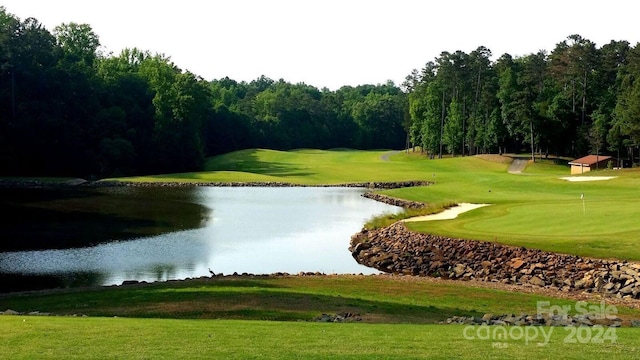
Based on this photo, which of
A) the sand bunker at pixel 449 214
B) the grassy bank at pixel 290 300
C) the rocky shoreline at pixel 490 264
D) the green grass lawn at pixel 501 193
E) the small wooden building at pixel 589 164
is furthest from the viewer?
the small wooden building at pixel 589 164

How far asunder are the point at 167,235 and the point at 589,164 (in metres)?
58.7

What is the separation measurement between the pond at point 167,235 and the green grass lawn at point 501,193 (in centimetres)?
707

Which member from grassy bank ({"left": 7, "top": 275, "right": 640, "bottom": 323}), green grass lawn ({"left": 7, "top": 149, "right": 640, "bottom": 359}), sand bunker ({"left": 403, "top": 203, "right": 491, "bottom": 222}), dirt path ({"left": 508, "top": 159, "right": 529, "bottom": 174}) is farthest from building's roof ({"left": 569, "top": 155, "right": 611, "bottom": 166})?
grassy bank ({"left": 7, "top": 275, "right": 640, "bottom": 323})

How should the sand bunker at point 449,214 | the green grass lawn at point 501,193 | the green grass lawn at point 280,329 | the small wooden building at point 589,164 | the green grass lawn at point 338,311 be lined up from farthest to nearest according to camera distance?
the small wooden building at point 589,164 → the sand bunker at point 449,214 → the green grass lawn at point 501,193 → the green grass lawn at point 338,311 → the green grass lawn at point 280,329

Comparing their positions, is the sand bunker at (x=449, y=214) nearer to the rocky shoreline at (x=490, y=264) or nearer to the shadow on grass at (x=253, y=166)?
the rocky shoreline at (x=490, y=264)

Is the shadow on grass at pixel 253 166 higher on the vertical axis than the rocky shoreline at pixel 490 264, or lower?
higher

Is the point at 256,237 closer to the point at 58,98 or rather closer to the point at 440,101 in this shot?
the point at 58,98

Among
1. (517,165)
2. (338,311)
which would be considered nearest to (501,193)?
(517,165)

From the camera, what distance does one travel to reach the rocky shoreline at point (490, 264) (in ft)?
86.3

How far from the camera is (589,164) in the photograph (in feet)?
273

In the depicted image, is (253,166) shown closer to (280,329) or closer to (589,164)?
(589,164)

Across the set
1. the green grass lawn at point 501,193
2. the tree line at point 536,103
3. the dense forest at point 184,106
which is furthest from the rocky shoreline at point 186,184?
the tree line at point 536,103

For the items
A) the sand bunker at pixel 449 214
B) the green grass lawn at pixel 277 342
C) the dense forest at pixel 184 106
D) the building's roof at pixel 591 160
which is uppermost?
the dense forest at pixel 184 106

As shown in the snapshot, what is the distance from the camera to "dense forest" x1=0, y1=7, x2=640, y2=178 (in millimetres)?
90812
